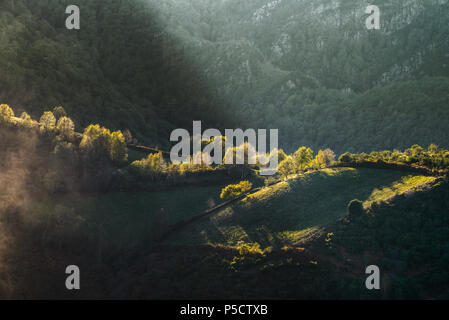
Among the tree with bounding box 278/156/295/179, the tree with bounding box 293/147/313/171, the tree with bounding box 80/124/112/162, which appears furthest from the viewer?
the tree with bounding box 293/147/313/171

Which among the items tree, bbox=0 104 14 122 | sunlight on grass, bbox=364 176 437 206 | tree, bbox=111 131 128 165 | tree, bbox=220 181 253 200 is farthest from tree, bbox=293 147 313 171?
tree, bbox=0 104 14 122

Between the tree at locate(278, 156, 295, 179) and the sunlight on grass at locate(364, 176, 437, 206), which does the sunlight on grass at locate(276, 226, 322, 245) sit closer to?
the sunlight on grass at locate(364, 176, 437, 206)

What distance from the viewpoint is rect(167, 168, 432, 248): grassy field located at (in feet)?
200

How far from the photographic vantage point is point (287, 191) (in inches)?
2913

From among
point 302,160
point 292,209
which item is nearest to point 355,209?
point 292,209

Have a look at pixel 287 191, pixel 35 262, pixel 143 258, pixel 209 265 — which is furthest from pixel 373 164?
pixel 35 262

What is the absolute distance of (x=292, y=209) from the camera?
224ft

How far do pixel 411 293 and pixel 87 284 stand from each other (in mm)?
44589

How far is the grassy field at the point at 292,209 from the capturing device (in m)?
61.1

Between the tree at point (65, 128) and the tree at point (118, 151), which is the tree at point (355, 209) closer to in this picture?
the tree at point (118, 151)

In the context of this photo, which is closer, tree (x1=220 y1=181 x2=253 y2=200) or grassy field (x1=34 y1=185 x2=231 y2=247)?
grassy field (x1=34 y1=185 x2=231 y2=247)
